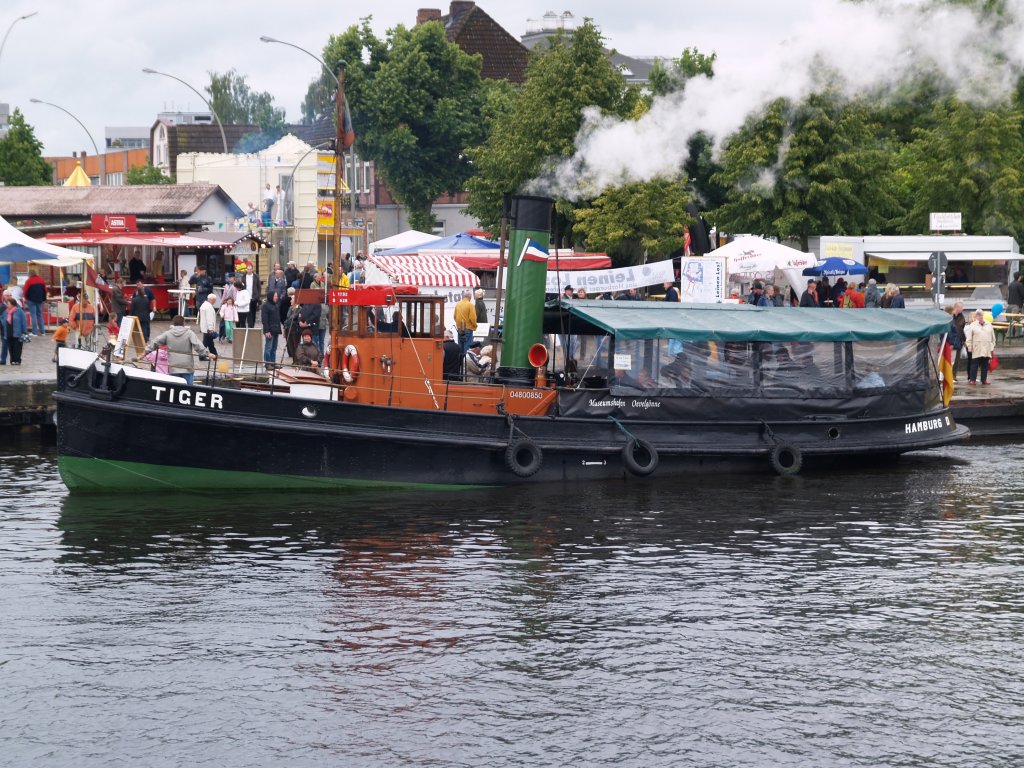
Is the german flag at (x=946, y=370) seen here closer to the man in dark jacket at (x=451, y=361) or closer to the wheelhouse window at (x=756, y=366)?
the wheelhouse window at (x=756, y=366)

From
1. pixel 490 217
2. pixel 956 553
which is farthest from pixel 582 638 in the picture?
pixel 490 217

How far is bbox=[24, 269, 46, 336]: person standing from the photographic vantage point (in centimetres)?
3791

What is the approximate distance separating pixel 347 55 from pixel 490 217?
25.0m

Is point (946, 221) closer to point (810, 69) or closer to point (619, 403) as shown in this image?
point (810, 69)

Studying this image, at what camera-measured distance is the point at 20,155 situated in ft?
294

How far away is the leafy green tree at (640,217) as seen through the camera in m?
44.9

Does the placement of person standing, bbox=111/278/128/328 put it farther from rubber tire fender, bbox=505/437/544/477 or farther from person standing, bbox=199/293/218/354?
rubber tire fender, bbox=505/437/544/477

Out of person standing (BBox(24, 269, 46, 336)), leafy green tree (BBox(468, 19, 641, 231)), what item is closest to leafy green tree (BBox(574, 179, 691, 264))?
leafy green tree (BBox(468, 19, 641, 231))

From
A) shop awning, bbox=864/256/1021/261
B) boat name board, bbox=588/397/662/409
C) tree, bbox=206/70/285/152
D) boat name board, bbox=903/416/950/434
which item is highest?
tree, bbox=206/70/285/152

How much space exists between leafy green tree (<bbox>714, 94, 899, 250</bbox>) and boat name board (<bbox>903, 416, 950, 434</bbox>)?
2090cm

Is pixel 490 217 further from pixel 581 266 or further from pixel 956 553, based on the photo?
pixel 956 553

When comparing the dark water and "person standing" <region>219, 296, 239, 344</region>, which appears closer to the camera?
the dark water

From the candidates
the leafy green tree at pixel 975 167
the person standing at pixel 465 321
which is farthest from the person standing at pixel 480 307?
the leafy green tree at pixel 975 167

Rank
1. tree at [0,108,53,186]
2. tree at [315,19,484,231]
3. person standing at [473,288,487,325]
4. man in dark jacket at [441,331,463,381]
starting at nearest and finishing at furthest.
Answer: man in dark jacket at [441,331,463,381] → person standing at [473,288,487,325] → tree at [315,19,484,231] → tree at [0,108,53,186]
